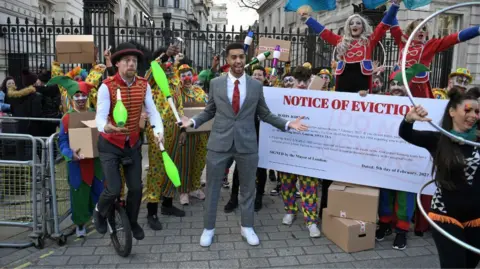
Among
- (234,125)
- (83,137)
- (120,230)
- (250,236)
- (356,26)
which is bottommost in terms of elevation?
(250,236)

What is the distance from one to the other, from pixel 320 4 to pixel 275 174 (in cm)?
333

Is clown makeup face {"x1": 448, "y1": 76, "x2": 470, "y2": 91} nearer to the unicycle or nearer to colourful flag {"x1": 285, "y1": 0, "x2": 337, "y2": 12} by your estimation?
colourful flag {"x1": 285, "y1": 0, "x2": 337, "y2": 12}

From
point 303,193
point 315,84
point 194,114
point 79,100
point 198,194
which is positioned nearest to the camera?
point 79,100

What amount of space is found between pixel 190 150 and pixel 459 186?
3.63 meters

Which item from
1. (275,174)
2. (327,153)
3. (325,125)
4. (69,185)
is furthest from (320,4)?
(69,185)

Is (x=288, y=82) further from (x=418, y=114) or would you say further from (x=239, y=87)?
(x=418, y=114)

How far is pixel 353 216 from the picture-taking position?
14.2ft

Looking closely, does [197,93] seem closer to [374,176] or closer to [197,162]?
[197,162]

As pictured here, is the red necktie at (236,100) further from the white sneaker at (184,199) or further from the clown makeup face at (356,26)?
the white sneaker at (184,199)

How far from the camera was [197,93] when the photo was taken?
6.01m

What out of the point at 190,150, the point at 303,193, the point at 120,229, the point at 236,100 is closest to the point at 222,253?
the point at 120,229

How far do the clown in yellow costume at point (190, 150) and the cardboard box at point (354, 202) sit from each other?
212 centimetres

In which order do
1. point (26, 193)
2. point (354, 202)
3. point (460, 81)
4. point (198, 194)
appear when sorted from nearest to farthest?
point (354, 202) → point (26, 193) → point (460, 81) → point (198, 194)

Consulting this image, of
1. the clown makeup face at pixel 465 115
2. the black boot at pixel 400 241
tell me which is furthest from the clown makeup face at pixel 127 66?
the black boot at pixel 400 241
